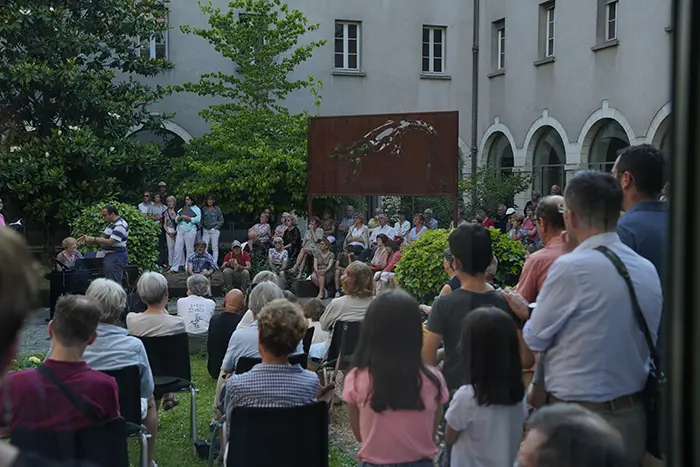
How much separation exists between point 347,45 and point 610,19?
25.8 feet

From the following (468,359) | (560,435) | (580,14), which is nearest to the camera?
(560,435)

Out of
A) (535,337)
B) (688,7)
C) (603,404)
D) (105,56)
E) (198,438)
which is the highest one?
(105,56)

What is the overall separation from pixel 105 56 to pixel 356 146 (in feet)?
26.7

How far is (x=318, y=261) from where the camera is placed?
1570 centimetres

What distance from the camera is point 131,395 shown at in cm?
482

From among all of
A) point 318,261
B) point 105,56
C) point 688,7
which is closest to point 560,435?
point 688,7

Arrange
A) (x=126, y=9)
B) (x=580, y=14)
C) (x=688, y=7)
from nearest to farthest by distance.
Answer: (x=688, y=7) → (x=126, y=9) → (x=580, y=14)

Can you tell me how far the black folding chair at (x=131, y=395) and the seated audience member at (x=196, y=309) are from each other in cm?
353

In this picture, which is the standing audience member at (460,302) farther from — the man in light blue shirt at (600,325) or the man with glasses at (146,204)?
the man with glasses at (146,204)

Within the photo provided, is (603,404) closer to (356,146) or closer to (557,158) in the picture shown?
(356,146)

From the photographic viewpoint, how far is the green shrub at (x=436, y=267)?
8.30 metres

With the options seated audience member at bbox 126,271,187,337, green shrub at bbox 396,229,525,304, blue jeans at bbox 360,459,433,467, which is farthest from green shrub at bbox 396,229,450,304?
blue jeans at bbox 360,459,433,467

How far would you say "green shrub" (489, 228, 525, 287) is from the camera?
8.33 meters

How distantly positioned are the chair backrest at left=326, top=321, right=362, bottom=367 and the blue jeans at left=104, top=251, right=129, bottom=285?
6.66 meters
